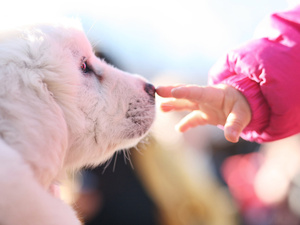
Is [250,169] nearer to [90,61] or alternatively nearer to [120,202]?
[120,202]

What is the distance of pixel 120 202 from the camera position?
296 cm

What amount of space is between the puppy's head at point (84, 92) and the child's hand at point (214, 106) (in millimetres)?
168

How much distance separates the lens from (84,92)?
50.4 inches

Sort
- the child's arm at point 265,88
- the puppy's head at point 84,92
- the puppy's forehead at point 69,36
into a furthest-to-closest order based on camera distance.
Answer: the child's arm at point 265,88 → the puppy's forehead at point 69,36 → the puppy's head at point 84,92

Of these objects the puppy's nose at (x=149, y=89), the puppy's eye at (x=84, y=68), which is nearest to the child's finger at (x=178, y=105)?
the puppy's nose at (x=149, y=89)

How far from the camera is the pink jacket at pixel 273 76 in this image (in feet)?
4.53

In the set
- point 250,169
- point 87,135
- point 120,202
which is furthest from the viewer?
point 250,169

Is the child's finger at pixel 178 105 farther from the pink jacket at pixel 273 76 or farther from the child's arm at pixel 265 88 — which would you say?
the pink jacket at pixel 273 76

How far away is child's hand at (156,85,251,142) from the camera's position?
4.19 ft

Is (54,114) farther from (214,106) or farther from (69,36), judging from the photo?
(214,106)

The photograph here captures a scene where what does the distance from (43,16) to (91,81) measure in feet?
1.13

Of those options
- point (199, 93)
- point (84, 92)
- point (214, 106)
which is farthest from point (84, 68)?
point (214, 106)

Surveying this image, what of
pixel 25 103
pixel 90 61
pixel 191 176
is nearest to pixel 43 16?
pixel 90 61

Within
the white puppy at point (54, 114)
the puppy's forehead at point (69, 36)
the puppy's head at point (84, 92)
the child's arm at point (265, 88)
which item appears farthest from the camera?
the child's arm at point (265, 88)
